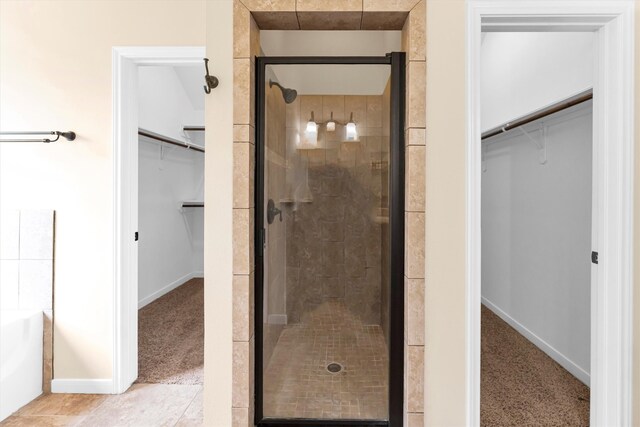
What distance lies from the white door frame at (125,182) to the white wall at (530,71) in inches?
89.7

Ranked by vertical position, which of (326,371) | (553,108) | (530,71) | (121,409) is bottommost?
(121,409)

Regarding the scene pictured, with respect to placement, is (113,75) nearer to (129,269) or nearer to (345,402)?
(129,269)

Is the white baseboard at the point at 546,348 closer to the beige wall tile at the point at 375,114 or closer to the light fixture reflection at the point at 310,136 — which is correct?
the beige wall tile at the point at 375,114

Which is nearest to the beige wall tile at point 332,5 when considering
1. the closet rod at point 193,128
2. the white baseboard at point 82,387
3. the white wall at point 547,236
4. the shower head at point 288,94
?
the shower head at point 288,94

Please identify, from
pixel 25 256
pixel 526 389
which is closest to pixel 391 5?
pixel 526 389

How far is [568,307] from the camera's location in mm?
2205

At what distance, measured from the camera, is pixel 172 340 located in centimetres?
262

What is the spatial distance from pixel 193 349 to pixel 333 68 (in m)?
2.16

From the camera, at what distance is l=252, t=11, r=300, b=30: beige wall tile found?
150 centimetres

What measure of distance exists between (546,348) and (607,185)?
4.86ft

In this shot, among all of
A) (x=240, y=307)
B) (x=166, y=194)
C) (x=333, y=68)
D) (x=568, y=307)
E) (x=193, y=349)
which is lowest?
(x=193, y=349)

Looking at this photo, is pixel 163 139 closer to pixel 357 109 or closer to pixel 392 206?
pixel 357 109

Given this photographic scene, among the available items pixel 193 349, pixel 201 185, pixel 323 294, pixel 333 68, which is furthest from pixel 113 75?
pixel 201 185

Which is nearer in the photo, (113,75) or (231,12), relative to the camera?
(231,12)
